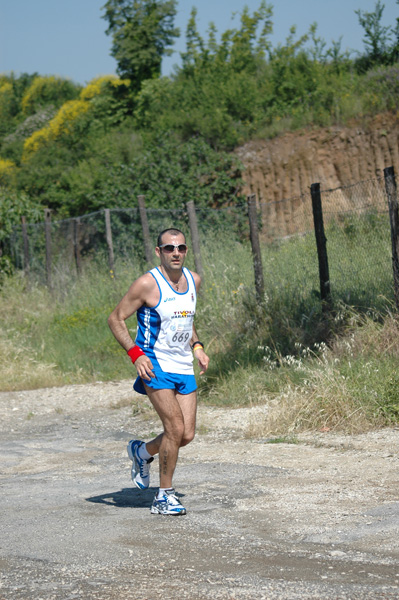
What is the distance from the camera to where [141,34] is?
31.5m

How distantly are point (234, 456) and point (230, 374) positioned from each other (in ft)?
8.86

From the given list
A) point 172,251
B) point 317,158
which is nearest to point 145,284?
point 172,251

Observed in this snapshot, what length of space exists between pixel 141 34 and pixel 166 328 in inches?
1116

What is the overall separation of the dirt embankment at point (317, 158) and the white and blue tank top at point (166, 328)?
1469 cm

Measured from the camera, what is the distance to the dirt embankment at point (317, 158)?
20156mm

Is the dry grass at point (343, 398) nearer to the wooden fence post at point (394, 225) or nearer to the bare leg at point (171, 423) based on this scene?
the wooden fence post at point (394, 225)

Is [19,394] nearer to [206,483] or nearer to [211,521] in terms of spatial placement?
[206,483]

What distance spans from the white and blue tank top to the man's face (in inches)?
4.7

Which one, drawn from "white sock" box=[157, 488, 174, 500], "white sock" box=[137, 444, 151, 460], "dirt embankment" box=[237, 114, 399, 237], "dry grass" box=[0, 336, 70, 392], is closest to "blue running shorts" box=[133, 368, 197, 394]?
"white sock" box=[137, 444, 151, 460]

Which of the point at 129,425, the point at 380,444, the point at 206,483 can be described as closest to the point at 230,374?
the point at 129,425

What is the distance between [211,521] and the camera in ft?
16.9

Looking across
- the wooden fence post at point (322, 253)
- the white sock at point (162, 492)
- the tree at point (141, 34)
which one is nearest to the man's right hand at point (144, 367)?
the white sock at point (162, 492)

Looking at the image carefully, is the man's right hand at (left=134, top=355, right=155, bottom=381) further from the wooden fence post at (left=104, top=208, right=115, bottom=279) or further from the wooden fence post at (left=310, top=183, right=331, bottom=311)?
the wooden fence post at (left=104, top=208, right=115, bottom=279)

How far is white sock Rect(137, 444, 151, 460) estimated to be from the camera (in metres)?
5.69
